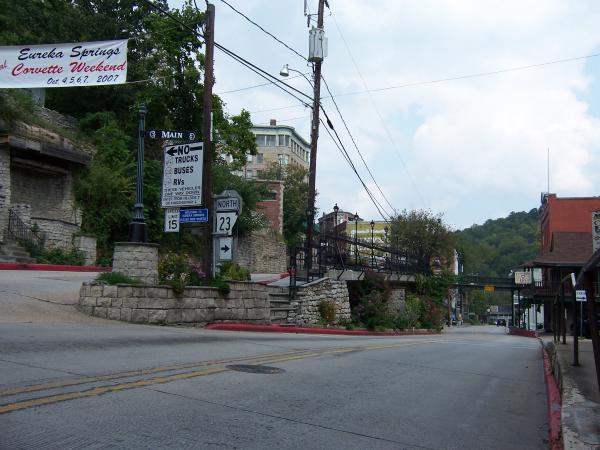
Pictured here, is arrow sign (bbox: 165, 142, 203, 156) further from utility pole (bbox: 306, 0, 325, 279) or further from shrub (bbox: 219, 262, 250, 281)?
utility pole (bbox: 306, 0, 325, 279)

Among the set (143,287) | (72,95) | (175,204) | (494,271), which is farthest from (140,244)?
(494,271)

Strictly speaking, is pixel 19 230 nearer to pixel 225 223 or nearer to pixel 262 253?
pixel 225 223

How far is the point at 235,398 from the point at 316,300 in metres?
16.6

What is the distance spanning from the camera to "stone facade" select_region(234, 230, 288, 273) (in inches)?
1706

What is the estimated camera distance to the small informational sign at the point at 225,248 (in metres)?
18.1

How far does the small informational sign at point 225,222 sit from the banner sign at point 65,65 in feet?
21.9

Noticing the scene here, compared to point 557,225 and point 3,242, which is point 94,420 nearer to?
point 3,242

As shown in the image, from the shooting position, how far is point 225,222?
17766mm

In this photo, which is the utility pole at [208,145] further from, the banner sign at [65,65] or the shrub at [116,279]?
the banner sign at [65,65]

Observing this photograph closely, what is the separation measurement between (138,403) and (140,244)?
9665 millimetres

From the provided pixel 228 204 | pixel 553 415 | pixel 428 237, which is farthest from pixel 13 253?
pixel 428 237

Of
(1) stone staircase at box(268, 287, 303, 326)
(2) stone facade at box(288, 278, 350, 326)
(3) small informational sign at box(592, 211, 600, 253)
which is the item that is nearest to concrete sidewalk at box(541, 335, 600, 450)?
(3) small informational sign at box(592, 211, 600, 253)

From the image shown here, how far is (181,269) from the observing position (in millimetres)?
17281

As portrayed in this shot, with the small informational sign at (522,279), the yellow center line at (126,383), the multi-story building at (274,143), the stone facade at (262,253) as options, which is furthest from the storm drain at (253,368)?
the multi-story building at (274,143)
